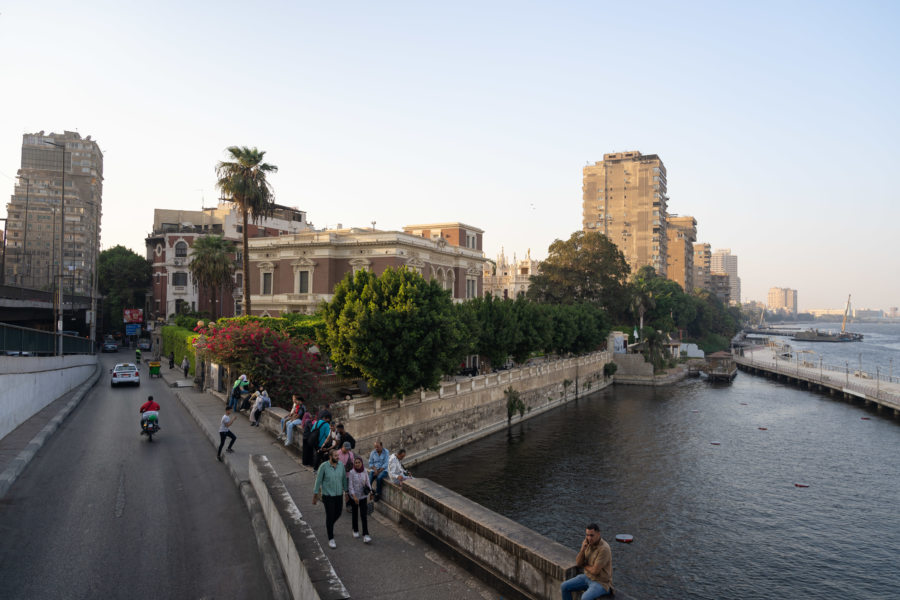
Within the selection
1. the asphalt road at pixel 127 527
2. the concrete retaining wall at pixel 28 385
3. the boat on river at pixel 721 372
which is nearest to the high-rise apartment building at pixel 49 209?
the concrete retaining wall at pixel 28 385

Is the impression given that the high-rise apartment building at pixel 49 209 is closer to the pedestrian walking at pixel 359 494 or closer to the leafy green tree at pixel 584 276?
the leafy green tree at pixel 584 276

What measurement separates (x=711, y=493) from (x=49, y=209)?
129m

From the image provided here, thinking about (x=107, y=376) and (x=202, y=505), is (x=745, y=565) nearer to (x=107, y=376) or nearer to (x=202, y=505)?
(x=202, y=505)

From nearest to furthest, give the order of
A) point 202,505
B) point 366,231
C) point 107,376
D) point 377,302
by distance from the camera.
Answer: point 202,505
point 377,302
point 107,376
point 366,231

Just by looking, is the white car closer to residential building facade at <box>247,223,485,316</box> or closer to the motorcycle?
residential building facade at <box>247,223,485,316</box>

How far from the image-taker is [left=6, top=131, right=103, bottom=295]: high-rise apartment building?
109m

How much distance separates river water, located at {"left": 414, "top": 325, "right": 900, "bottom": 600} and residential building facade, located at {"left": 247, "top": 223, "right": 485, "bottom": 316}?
18407 mm

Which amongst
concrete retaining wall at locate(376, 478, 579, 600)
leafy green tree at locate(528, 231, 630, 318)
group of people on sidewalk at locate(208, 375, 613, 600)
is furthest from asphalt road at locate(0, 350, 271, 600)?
leafy green tree at locate(528, 231, 630, 318)

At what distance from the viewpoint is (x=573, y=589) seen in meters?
7.54

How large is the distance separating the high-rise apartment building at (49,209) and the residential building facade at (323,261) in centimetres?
7135

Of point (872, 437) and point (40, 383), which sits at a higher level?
point (40, 383)

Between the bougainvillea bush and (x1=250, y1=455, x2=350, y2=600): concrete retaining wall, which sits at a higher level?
the bougainvillea bush

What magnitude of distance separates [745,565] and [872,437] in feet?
103

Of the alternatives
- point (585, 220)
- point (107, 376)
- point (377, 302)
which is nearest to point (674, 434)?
point (377, 302)
